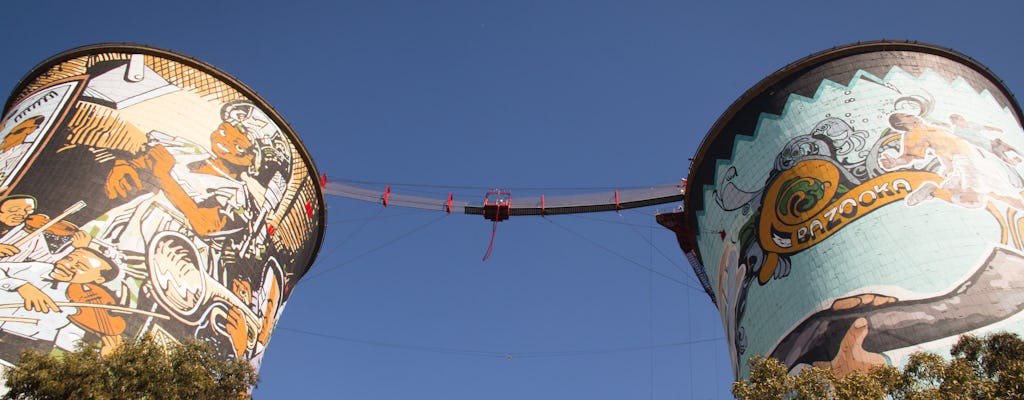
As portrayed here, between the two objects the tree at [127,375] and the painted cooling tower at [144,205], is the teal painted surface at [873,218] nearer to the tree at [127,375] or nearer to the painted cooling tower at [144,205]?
the tree at [127,375]

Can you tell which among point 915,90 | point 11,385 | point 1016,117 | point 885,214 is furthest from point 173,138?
point 1016,117

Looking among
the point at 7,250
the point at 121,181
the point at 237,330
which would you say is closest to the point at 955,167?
the point at 237,330

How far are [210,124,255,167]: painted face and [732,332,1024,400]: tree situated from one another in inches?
748

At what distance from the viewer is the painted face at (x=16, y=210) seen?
21234 mm

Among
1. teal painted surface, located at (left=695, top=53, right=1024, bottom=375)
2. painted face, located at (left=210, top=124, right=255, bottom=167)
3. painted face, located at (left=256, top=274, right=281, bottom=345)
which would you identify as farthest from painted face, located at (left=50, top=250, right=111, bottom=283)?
teal painted surface, located at (left=695, top=53, right=1024, bottom=375)

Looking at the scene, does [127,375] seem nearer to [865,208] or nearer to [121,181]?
[121,181]

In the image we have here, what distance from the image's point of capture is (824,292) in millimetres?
20547

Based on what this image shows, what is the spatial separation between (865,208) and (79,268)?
70.6 ft

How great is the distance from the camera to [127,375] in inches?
509

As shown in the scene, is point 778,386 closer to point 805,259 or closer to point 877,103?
point 805,259

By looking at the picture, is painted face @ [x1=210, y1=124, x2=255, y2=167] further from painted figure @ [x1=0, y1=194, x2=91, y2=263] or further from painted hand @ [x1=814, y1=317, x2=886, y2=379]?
painted hand @ [x1=814, y1=317, x2=886, y2=379]

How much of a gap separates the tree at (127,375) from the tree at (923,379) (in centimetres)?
930

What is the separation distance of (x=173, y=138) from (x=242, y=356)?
24.2 ft

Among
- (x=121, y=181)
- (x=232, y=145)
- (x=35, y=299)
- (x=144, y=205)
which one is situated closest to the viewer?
(x=35, y=299)
